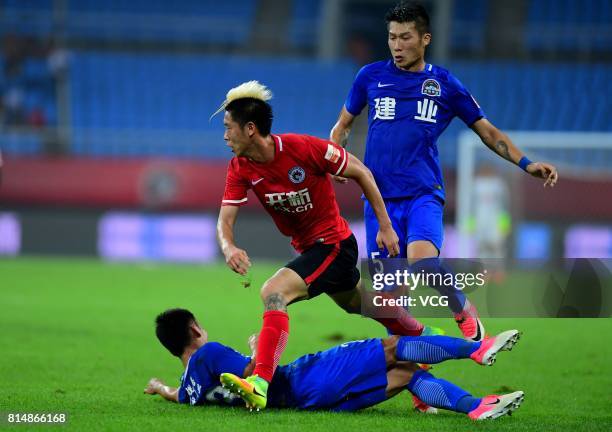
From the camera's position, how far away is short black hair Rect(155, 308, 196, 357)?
618cm

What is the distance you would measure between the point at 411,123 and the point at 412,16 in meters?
0.72

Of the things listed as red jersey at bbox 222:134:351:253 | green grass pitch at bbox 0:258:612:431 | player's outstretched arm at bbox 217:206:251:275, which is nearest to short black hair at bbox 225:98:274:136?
red jersey at bbox 222:134:351:253

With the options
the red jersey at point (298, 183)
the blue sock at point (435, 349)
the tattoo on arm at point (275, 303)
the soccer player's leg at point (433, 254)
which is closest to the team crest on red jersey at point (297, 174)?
the red jersey at point (298, 183)

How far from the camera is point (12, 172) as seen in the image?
20.6 meters

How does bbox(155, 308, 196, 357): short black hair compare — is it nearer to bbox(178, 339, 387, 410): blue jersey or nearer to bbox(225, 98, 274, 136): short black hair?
bbox(178, 339, 387, 410): blue jersey

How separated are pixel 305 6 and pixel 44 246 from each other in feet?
29.9

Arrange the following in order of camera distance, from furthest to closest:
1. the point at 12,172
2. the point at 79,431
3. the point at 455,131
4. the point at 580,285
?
1. the point at 455,131
2. the point at 12,172
3. the point at 580,285
4. the point at 79,431

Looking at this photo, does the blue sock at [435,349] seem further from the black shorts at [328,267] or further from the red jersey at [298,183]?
the red jersey at [298,183]

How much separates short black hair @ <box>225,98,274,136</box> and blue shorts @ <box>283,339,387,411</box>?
4.54 feet

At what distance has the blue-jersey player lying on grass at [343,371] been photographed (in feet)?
19.2

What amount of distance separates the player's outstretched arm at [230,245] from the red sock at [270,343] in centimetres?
32

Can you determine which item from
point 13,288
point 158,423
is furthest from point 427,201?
point 13,288

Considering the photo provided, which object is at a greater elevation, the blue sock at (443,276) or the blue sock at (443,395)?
the blue sock at (443,276)

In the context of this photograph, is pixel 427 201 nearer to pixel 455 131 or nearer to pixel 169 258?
pixel 169 258
